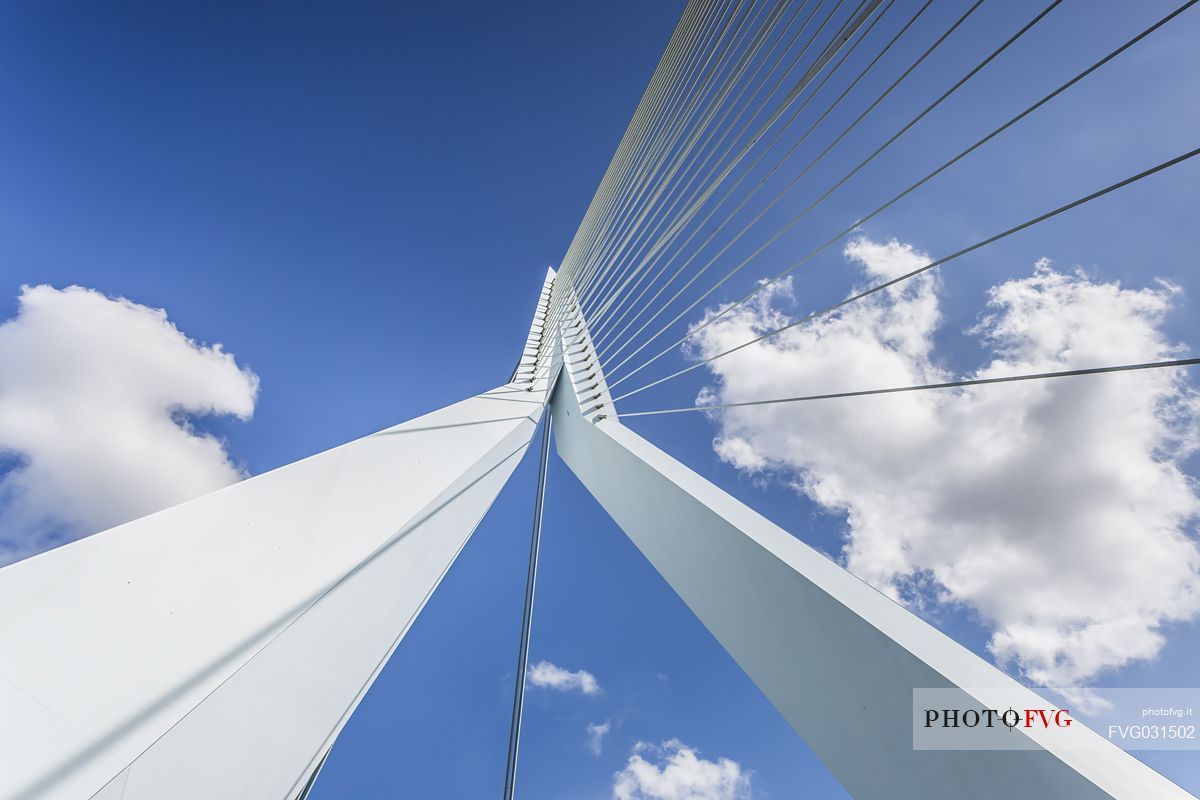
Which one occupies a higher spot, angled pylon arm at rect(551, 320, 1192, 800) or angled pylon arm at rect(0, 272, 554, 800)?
angled pylon arm at rect(551, 320, 1192, 800)

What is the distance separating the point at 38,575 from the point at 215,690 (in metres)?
0.32

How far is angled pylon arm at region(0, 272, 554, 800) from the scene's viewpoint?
2.30 ft

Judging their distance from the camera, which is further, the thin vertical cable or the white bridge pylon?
the thin vertical cable

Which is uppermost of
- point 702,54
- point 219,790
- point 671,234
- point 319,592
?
point 702,54

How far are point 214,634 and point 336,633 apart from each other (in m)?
0.29

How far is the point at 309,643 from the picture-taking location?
104cm

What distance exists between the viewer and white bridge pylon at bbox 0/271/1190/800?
68 cm

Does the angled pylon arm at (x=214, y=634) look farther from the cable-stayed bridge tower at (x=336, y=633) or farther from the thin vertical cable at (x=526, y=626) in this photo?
the thin vertical cable at (x=526, y=626)

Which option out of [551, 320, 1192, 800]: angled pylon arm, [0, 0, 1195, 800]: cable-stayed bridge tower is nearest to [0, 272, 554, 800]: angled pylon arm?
[0, 0, 1195, 800]: cable-stayed bridge tower

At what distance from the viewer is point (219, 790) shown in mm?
818

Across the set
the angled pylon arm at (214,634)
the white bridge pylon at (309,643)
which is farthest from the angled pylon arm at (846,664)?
the angled pylon arm at (214,634)

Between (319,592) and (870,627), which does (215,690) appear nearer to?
(319,592)

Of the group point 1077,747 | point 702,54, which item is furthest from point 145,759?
point 702,54

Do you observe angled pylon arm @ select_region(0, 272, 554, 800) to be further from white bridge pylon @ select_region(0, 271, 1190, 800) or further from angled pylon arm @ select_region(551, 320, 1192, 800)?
angled pylon arm @ select_region(551, 320, 1192, 800)
